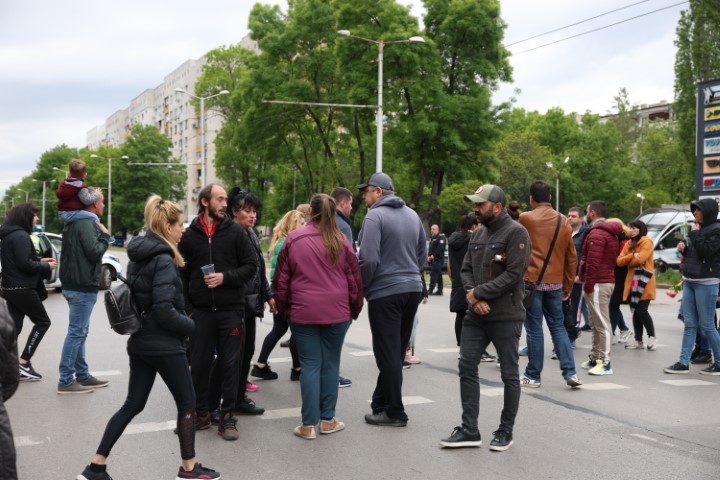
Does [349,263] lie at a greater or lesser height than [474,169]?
lesser

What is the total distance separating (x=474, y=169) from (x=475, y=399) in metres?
30.6

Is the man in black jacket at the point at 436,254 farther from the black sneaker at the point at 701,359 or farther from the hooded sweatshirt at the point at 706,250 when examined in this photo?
the hooded sweatshirt at the point at 706,250

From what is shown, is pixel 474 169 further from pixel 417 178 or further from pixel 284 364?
pixel 284 364

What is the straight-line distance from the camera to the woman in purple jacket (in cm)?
545

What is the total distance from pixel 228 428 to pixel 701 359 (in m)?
6.41

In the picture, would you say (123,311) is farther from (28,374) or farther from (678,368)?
(678,368)

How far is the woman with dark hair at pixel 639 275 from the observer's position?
9.96 metres

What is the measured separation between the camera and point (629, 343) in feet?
34.3

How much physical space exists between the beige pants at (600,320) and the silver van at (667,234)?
18833 mm

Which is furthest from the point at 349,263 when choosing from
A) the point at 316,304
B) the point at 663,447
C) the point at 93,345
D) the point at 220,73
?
the point at 220,73

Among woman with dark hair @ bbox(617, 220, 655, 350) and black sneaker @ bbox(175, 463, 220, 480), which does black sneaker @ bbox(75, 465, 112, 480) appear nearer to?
black sneaker @ bbox(175, 463, 220, 480)

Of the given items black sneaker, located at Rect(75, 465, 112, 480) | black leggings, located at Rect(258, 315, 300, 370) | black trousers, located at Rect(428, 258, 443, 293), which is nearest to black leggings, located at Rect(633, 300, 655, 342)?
black leggings, located at Rect(258, 315, 300, 370)

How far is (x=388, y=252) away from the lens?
19.4ft

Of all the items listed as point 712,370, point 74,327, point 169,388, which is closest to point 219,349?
point 169,388
